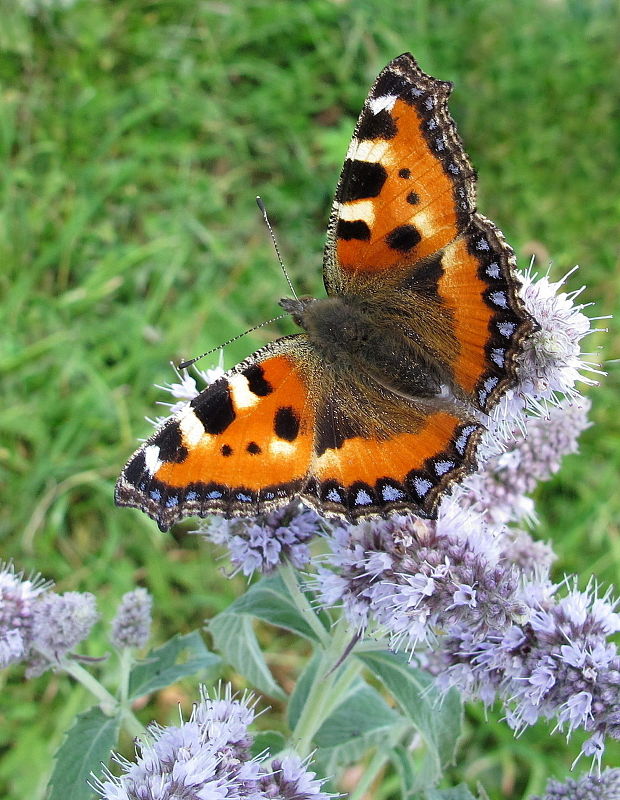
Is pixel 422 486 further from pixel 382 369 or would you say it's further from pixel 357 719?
pixel 357 719

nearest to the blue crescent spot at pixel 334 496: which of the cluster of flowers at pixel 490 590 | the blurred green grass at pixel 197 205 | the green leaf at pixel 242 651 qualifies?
the cluster of flowers at pixel 490 590

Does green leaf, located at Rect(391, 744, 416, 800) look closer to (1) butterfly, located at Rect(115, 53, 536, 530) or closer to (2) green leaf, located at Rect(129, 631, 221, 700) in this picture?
(2) green leaf, located at Rect(129, 631, 221, 700)

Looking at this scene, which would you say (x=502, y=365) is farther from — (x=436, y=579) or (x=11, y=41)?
(x=11, y=41)

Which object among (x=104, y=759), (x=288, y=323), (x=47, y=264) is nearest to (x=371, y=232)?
(x=104, y=759)

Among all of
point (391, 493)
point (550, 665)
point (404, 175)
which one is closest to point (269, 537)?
point (391, 493)

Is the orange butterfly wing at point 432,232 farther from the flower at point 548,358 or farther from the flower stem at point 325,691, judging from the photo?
the flower stem at point 325,691
